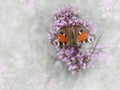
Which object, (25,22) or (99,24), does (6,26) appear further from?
(99,24)

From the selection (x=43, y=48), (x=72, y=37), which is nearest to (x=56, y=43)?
(x=72, y=37)

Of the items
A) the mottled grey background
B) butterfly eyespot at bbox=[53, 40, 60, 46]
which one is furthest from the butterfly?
the mottled grey background

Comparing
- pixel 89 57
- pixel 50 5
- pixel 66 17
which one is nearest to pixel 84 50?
pixel 89 57

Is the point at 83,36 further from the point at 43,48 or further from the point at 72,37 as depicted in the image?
the point at 43,48

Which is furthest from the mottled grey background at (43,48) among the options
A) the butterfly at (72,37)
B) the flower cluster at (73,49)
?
the butterfly at (72,37)

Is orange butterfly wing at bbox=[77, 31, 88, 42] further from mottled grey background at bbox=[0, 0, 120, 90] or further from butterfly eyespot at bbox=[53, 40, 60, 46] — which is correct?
mottled grey background at bbox=[0, 0, 120, 90]

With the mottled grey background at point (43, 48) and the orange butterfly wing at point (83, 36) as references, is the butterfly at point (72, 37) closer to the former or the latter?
the orange butterfly wing at point (83, 36)
